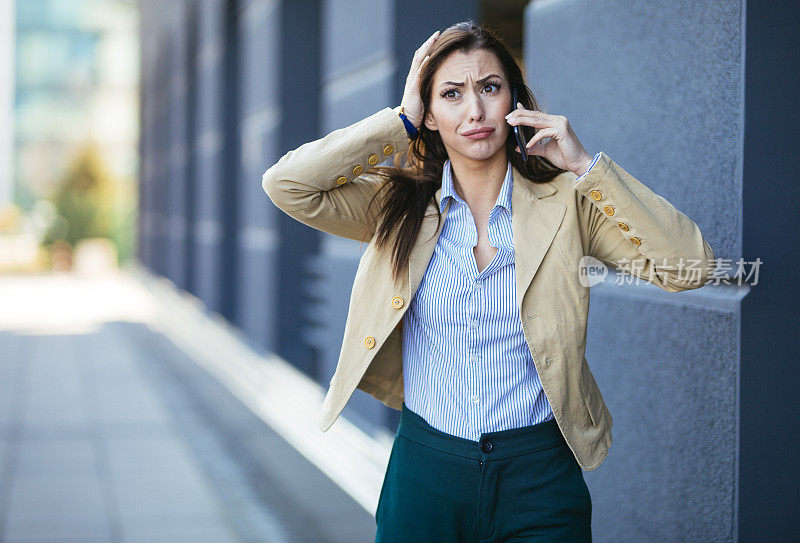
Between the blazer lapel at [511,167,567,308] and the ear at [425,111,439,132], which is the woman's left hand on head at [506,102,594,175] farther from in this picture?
the ear at [425,111,439,132]

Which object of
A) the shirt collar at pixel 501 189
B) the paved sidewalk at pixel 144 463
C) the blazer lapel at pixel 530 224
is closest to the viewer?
the blazer lapel at pixel 530 224

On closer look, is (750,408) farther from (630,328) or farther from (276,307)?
(276,307)

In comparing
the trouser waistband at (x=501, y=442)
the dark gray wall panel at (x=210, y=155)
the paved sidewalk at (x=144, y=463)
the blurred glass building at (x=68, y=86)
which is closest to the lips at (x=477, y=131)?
the trouser waistband at (x=501, y=442)

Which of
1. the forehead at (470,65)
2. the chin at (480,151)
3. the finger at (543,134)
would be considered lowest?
the chin at (480,151)

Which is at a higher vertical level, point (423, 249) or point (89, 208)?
point (89, 208)

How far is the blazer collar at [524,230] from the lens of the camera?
2.32m

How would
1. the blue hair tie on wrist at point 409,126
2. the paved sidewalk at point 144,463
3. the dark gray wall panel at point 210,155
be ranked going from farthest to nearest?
1. the dark gray wall panel at point 210,155
2. the paved sidewalk at point 144,463
3. the blue hair tie on wrist at point 409,126

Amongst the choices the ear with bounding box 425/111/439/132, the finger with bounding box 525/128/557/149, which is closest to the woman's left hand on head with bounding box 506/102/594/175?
the finger with bounding box 525/128/557/149

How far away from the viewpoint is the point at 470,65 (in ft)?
7.73

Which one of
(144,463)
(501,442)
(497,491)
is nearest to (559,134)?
(501,442)

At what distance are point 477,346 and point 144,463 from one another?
495 cm

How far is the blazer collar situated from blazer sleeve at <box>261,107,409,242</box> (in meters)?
0.22

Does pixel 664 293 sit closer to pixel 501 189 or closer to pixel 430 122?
pixel 501 189

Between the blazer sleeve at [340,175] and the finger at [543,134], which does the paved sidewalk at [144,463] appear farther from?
the finger at [543,134]
